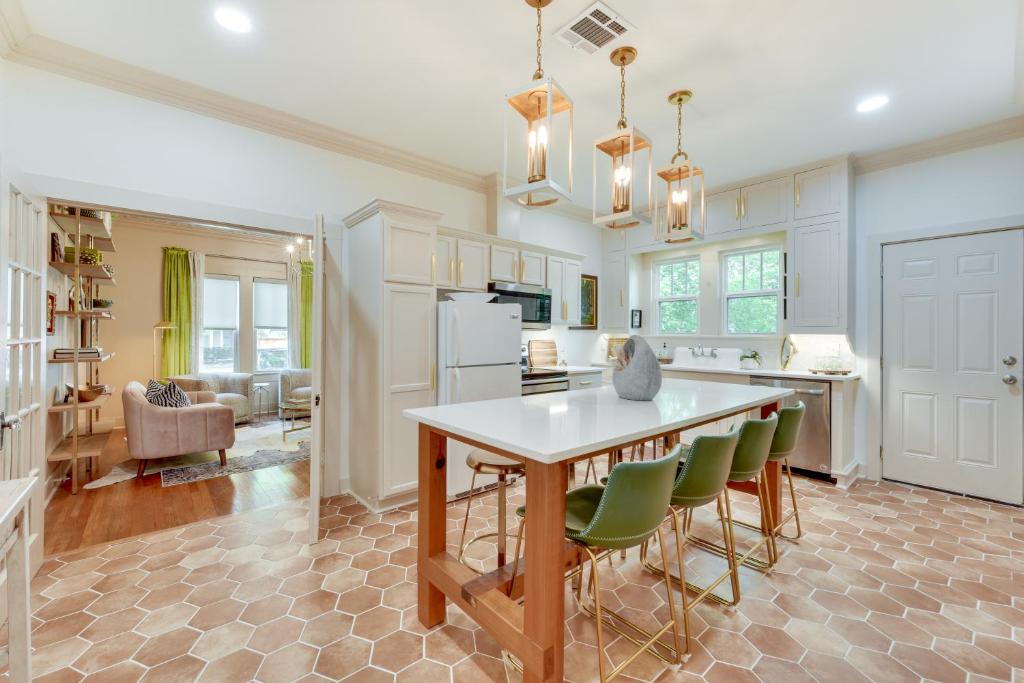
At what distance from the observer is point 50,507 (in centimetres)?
317

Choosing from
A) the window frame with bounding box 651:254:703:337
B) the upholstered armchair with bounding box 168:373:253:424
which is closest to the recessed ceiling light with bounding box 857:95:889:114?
the window frame with bounding box 651:254:703:337

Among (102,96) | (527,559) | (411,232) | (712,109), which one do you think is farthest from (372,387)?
(712,109)

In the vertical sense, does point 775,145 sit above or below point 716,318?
above

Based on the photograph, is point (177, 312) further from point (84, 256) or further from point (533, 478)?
point (533, 478)

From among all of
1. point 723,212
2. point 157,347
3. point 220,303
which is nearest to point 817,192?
point 723,212

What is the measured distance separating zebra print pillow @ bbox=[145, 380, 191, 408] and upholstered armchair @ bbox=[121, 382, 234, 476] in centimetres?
7

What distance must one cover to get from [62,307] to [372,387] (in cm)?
314

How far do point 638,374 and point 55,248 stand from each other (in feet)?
14.8

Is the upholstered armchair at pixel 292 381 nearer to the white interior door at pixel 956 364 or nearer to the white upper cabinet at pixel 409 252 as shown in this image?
the white upper cabinet at pixel 409 252

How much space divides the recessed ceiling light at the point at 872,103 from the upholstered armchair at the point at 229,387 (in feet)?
22.0

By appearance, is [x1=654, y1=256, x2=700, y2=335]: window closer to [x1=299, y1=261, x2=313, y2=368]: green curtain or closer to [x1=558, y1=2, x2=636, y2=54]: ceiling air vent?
[x1=558, y1=2, x2=636, y2=54]: ceiling air vent

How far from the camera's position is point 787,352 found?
173 inches

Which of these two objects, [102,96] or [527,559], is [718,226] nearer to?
[527,559]

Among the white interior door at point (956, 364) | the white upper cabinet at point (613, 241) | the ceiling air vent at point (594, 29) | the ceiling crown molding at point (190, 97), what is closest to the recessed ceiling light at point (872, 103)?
the white interior door at point (956, 364)
